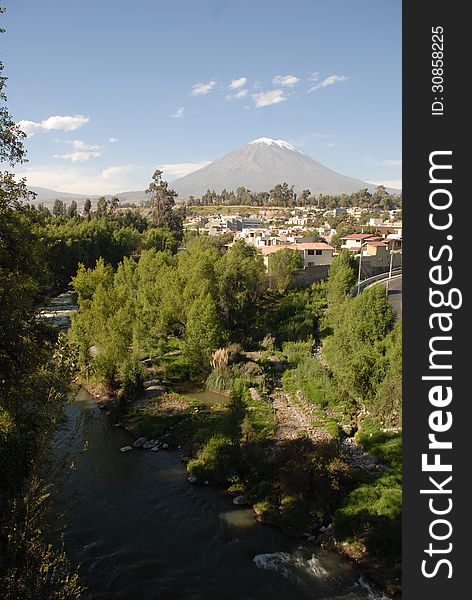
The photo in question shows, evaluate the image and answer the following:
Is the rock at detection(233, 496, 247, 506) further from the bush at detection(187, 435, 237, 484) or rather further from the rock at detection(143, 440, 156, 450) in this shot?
the rock at detection(143, 440, 156, 450)

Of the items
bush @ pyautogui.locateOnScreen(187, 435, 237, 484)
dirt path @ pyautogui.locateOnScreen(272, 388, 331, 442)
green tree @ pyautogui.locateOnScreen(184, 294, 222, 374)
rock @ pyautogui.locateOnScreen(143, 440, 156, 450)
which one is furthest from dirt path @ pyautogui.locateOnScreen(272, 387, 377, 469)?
rock @ pyautogui.locateOnScreen(143, 440, 156, 450)

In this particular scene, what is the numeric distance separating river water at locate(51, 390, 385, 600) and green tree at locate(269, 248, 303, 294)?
36.5m

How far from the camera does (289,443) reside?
19000 mm

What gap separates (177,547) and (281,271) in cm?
4171

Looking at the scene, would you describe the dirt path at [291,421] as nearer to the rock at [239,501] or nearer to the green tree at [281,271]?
the rock at [239,501]

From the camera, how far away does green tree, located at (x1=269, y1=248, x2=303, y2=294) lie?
54.4m

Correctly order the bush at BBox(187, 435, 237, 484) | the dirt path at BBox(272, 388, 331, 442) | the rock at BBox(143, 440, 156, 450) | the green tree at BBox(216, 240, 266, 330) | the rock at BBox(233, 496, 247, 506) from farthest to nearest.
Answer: the green tree at BBox(216, 240, 266, 330) → the rock at BBox(143, 440, 156, 450) → the dirt path at BBox(272, 388, 331, 442) → the bush at BBox(187, 435, 237, 484) → the rock at BBox(233, 496, 247, 506)

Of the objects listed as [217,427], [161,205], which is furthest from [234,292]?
[161,205]

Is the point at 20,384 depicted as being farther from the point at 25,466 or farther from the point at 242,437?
the point at 242,437

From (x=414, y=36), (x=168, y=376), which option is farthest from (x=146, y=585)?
(x=168, y=376)

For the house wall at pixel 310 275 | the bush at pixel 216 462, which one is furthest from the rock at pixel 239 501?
the house wall at pixel 310 275

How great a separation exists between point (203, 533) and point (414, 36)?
1575 cm

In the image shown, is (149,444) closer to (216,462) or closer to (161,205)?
(216,462)

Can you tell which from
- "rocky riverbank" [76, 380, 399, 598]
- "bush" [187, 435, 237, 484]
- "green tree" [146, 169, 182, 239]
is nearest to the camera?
"rocky riverbank" [76, 380, 399, 598]
